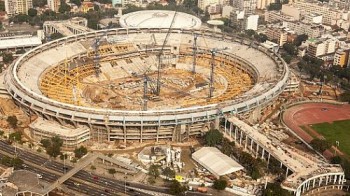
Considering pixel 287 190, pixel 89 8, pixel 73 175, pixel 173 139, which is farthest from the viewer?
pixel 89 8

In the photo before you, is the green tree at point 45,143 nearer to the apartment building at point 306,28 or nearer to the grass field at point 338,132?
the grass field at point 338,132

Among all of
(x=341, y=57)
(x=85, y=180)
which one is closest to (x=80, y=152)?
(x=85, y=180)

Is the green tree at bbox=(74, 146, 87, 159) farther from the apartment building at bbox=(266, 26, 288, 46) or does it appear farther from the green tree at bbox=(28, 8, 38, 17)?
the green tree at bbox=(28, 8, 38, 17)

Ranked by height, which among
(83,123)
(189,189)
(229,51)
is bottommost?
(189,189)

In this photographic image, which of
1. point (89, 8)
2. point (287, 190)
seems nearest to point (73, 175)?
point (287, 190)

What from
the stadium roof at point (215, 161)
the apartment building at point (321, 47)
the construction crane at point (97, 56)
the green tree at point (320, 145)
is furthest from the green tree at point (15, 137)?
the apartment building at point (321, 47)

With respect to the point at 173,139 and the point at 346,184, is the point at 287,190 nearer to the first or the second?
the point at 346,184

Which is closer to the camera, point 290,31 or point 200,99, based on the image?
point 200,99
